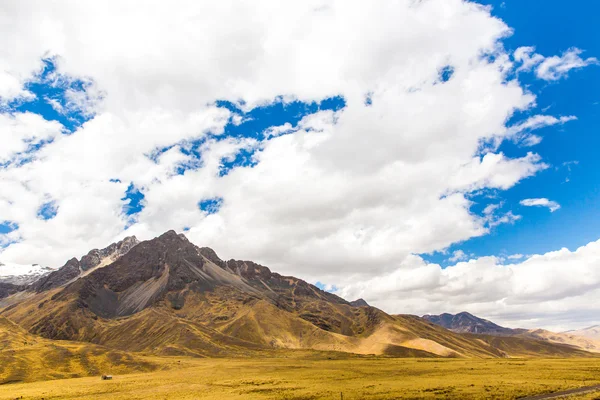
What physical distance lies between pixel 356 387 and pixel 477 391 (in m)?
23.4

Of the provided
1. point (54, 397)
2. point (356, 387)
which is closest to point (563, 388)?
point (356, 387)

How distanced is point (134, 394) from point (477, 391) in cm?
6849

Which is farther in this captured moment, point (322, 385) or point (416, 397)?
point (322, 385)

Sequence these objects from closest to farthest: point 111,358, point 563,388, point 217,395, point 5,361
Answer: point 563,388
point 217,395
point 5,361
point 111,358

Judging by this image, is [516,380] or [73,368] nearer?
[516,380]

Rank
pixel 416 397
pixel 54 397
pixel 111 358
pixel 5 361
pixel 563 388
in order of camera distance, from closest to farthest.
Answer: pixel 416 397 < pixel 563 388 < pixel 54 397 < pixel 5 361 < pixel 111 358

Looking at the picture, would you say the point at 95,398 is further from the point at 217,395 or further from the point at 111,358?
the point at 111,358

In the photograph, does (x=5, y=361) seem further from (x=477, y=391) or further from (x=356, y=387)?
(x=477, y=391)

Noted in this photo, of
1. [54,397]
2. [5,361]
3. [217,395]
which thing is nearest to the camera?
[217,395]

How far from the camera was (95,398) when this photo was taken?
84.1 metres

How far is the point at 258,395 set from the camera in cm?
7675

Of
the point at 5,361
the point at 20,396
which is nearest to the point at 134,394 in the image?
the point at 20,396

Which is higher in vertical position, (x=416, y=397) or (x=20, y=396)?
(x=416, y=397)

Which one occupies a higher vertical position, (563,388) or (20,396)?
(563,388)
